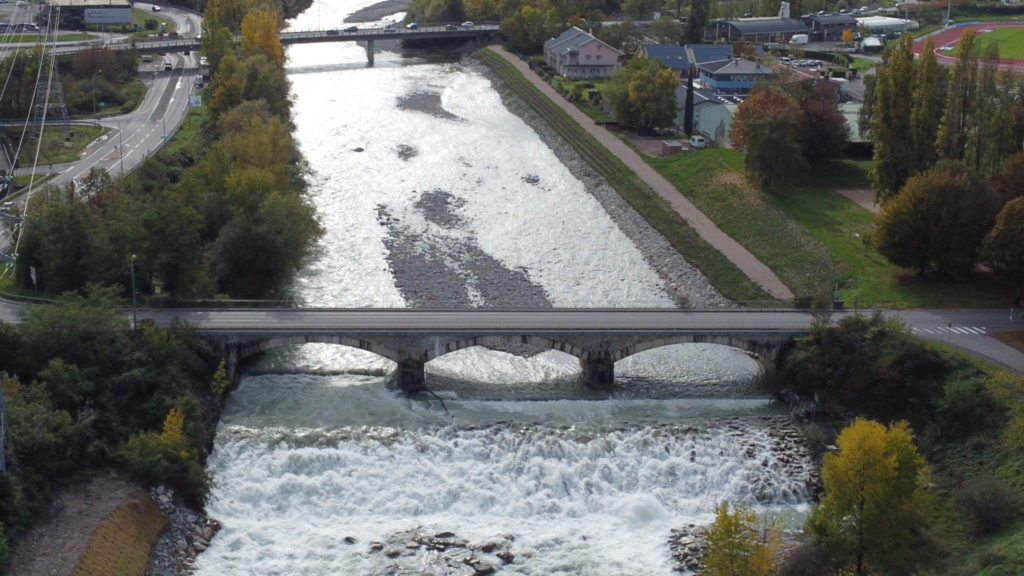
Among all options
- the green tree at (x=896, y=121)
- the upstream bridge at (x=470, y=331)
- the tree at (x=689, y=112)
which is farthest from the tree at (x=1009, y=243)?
the tree at (x=689, y=112)

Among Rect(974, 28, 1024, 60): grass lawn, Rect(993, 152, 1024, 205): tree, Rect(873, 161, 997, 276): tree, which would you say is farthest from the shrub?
Rect(974, 28, 1024, 60): grass lawn

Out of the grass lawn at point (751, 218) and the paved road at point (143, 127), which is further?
the paved road at point (143, 127)

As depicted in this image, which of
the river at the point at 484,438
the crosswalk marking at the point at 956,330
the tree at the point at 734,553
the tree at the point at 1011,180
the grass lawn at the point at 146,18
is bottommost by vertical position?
the river at the point at 484,438

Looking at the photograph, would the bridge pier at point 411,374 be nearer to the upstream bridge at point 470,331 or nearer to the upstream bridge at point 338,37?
the upstream bridge at point 470,331

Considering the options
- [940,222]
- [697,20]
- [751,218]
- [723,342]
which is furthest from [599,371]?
[697,20]

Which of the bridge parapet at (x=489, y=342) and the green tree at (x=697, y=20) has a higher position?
the green tree at (x=697, y=20)
